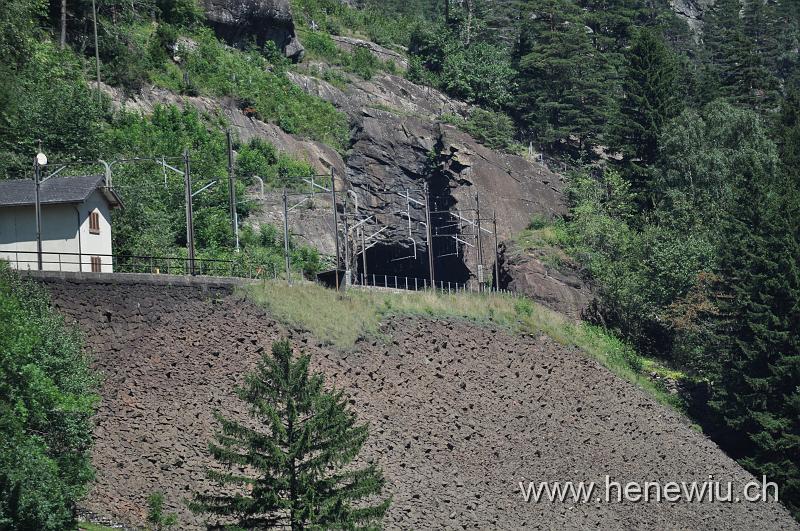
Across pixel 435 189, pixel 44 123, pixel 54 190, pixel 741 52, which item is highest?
pixel 741 52

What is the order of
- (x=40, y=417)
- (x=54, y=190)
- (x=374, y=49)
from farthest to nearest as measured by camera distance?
(x=374, y=49) → (x=54, y=190) → (x=40, y=417)

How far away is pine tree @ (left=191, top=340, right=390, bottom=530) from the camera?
118 ft

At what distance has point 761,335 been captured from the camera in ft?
204

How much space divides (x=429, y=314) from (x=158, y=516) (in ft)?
57.4

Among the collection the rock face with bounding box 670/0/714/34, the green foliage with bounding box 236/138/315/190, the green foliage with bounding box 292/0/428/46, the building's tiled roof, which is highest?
the rock face with bounding box 670/0/714/34

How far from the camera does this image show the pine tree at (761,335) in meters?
59.4

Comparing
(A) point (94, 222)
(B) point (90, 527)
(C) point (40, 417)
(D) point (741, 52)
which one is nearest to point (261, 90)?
(A) point (94, 222)

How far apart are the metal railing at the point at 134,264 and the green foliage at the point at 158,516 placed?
8.71m

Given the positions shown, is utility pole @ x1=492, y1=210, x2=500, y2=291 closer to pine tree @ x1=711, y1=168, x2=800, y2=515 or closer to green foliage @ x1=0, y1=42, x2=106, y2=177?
pine tree @ x1=711, y1=168, x2=800, y2=515

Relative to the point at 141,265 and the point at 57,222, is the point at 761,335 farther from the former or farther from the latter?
the point at 57,222

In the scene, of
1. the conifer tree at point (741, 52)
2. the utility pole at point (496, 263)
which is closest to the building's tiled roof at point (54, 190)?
the utility pole at point (496, 263)

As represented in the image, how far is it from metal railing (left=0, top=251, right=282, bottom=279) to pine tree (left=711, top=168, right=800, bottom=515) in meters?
20.4

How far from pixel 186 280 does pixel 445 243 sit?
106 feet

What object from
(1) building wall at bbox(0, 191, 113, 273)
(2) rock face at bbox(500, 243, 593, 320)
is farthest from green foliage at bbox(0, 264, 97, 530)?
(2) rock face at bbox(500, 243, 593, 320)
